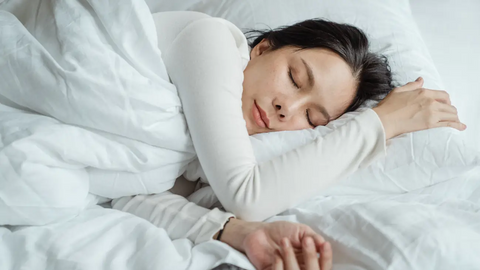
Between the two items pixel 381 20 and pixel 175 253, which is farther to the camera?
pixel 381 20

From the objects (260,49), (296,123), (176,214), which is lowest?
(176,214)

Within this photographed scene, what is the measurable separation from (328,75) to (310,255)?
18.7 inches

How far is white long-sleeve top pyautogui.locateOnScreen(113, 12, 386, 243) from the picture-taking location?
95cm

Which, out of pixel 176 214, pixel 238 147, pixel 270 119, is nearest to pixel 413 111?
pixel 270 119

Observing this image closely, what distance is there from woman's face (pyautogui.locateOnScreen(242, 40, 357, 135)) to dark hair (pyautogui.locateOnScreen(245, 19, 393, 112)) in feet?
0.11

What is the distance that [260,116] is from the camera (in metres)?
1.14

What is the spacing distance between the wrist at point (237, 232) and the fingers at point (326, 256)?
0.43ft

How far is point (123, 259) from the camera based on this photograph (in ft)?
2.74

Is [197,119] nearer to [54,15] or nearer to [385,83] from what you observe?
[54,15]

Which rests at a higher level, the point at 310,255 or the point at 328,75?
the point at 328,75

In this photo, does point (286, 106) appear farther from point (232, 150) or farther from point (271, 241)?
point (271, 241)

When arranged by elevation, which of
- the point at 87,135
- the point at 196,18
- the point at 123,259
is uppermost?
the point at 196,18

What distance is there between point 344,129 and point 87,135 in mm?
498

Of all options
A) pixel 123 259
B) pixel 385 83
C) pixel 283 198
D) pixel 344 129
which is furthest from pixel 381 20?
pixel 123 259
